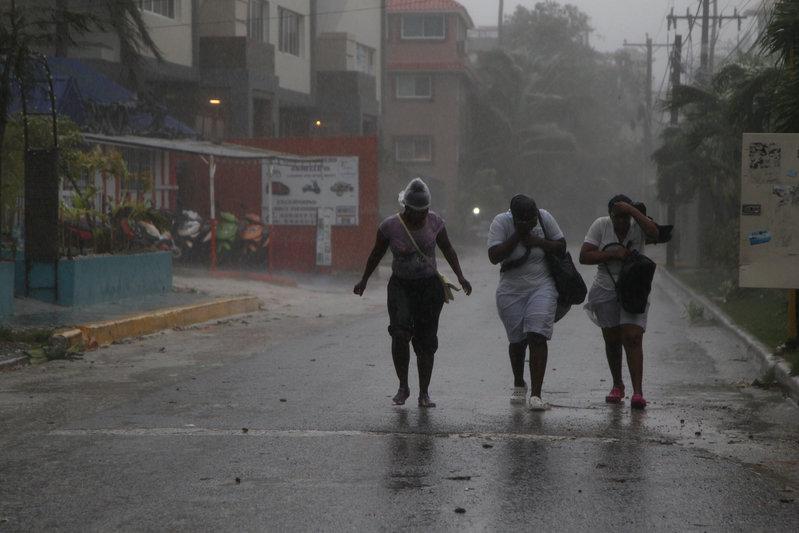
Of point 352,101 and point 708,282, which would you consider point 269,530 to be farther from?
point 352,101

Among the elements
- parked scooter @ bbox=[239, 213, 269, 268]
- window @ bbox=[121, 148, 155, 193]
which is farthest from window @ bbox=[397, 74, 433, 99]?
window @ bbox=[121, 148, 155, 193]

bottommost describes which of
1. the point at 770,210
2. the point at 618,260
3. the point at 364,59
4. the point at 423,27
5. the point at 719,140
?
the point at 618,260

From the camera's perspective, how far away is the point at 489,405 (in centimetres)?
963

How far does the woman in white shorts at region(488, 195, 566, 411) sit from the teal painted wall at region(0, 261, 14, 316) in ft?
25.0

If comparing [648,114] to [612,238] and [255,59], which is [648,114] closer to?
[255,59]

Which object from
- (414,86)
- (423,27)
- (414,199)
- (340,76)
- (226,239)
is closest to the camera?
(414,199)

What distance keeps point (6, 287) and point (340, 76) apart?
26674 millimetres

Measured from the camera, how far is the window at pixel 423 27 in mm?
56969

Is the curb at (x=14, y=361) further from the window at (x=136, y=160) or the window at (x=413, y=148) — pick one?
the window at (x=413, y=148)

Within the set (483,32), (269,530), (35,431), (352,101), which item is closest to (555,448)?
(269,530)

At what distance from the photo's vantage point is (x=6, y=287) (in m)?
15.1

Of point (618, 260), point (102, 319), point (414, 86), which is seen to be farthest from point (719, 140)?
point (414, 86)

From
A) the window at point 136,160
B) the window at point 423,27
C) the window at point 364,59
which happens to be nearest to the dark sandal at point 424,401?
the window at point 136,160

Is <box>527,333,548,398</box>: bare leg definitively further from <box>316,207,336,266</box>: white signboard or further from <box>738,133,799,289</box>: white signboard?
<box>316,207,336,266</box>: white signboard
